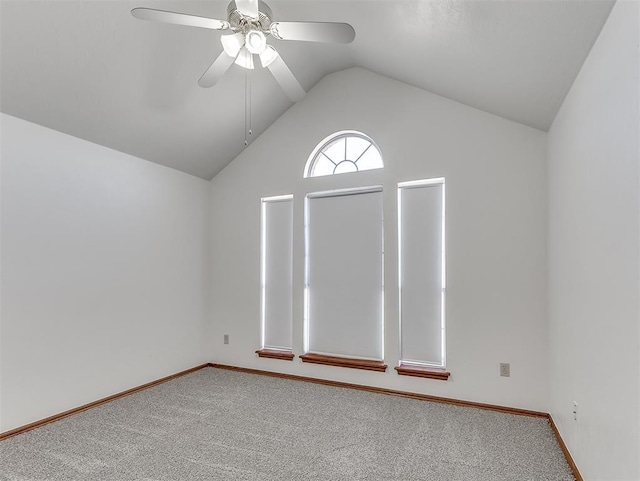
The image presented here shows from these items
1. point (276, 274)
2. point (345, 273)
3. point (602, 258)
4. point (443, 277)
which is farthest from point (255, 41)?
point (276, 274)

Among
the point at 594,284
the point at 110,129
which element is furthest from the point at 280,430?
the point at 110,129

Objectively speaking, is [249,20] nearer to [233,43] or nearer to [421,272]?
[233,43]

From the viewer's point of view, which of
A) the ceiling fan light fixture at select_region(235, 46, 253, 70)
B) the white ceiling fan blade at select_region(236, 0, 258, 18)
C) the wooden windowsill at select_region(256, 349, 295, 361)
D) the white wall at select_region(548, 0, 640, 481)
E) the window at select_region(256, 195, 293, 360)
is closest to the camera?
the white wall at select_region(548, 0, 640, 481)

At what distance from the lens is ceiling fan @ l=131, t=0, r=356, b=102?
1706 millimetres

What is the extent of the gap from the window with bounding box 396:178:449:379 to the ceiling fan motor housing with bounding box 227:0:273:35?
1869mm

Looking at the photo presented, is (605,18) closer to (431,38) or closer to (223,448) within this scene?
(431,38)

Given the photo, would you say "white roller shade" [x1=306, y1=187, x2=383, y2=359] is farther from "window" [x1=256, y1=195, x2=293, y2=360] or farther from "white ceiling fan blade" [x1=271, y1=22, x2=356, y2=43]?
"white ceiling fan blade" [x1=271, y1=22, x2=356, y2=43]

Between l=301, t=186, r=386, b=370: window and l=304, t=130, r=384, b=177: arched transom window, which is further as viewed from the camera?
l=304, t=130, r=384, b=177: arched transom window

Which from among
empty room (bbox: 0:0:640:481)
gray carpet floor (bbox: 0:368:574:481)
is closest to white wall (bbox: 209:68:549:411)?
empty room (bbox: 0:0:640:481)

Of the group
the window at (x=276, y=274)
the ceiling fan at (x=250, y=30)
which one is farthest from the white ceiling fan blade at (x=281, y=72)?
the window at (x=276, y=274)

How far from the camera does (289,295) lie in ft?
12.7

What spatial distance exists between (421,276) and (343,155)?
149 centimetres

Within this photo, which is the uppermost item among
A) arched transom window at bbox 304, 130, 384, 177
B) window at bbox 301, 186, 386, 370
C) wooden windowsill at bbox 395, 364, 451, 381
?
arched transom window at bbox 304, 130, 384, 177

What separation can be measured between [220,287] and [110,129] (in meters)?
2.06
